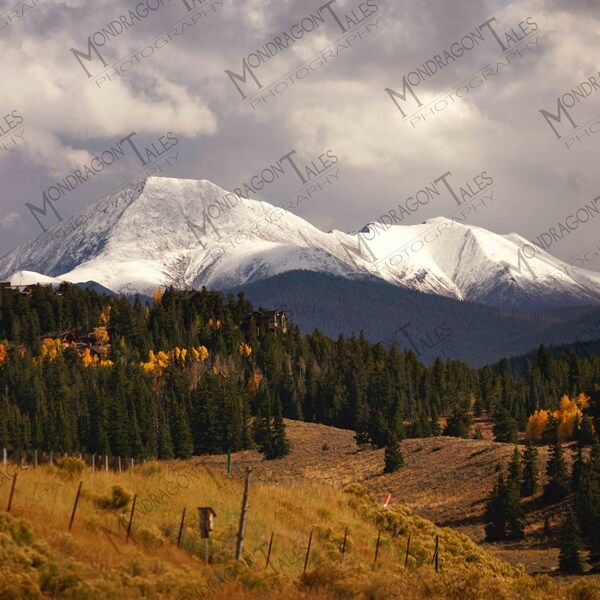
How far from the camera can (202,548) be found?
30344 millimetres

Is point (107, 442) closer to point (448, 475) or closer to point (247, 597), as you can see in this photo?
point (448, 475)

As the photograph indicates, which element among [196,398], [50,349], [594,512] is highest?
[50,349]

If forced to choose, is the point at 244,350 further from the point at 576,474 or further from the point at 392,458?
the point at 576,474

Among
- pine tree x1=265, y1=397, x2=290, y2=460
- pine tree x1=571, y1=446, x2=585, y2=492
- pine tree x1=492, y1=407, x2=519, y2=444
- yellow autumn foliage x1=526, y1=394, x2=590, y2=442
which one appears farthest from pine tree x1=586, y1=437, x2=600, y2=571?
pine tree x1=492, y1=407, x2=519, y2=444

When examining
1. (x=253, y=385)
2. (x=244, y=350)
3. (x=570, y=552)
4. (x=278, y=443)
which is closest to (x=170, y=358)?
(x=253, y=385)

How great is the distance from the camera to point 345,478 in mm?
127250

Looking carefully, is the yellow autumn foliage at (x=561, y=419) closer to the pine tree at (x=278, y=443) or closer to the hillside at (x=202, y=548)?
the pine tree at (x=278, y=443)

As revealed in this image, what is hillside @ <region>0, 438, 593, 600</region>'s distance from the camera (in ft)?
78.8

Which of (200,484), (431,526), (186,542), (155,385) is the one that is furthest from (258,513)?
(155,385)

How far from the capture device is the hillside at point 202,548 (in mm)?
24016

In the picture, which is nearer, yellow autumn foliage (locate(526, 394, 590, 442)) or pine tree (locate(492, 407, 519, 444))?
pine tree (locate(492, 407, 519, 444))

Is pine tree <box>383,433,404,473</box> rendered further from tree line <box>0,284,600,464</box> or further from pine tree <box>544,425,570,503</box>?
pine tree <box>544,425,570,503</box>

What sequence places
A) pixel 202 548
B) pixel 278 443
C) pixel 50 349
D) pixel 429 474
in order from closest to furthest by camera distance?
pixel 202 548 < pixel 429 474 < pixel 278 443 < pixel 50 349

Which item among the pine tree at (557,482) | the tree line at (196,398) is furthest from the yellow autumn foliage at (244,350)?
the pine tree at (557,482)
